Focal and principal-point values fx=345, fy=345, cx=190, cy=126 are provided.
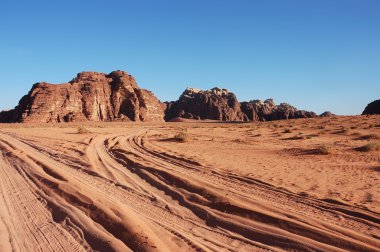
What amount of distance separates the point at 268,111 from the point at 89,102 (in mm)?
53468

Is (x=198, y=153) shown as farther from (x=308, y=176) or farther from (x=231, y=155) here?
(x=308, y=176)

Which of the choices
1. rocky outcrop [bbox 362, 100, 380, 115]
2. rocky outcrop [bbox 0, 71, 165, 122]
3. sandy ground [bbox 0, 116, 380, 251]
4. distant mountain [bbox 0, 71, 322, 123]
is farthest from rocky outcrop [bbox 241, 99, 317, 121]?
sandy ground [bbox 0, 116, 380, 251]

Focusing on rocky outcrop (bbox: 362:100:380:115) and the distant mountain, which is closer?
rocky outcrop (bbox: 362:100:380:115)

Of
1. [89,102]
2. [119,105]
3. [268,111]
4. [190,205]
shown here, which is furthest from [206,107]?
[190,205]

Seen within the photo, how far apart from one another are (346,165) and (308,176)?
8.62 ft

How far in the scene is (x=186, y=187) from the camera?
9.30 m

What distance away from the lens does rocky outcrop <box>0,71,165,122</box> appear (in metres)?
72.3

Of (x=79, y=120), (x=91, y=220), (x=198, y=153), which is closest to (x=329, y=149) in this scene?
(x=198, y=153)

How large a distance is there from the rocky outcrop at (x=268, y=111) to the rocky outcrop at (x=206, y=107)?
8.23ft

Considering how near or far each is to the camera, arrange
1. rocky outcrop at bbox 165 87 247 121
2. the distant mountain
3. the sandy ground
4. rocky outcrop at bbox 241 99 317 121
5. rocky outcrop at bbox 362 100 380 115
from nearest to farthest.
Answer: the sandy ground, rocky outcrop at bbox 362 100 380 115, the distant mountain, rocky outcrop at bbox 241 99 317 121, rocky outcrop at bbox 165 87 247 121

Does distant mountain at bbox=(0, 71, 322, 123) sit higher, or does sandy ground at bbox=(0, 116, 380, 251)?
distant mountain at bbox=(0, 71, 322, 123)

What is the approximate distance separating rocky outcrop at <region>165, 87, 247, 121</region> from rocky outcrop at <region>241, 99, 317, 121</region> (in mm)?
2508

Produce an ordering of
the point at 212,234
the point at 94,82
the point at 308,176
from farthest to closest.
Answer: the point at 94,82 → the point at 308,176 → the point at 212,234

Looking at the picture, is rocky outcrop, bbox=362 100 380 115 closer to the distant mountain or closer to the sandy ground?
the distant mountain
